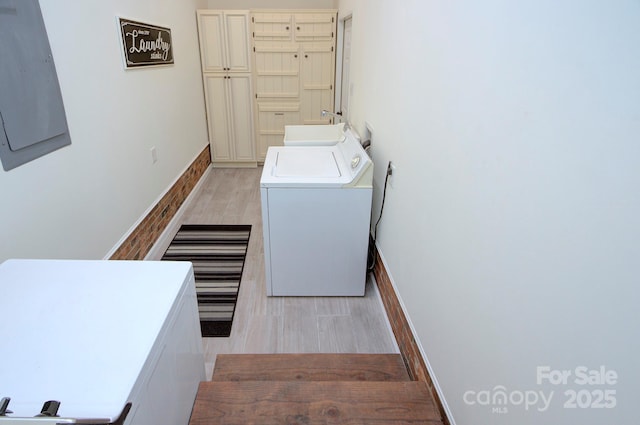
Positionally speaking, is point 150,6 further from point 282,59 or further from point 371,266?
point 371,266

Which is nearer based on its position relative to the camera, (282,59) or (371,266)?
(371,266)

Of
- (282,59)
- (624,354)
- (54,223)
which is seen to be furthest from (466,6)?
(282,59)

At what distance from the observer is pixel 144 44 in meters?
2.91

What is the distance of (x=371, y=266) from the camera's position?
9.14 feet

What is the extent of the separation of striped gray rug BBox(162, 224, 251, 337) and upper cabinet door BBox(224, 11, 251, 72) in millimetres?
2360

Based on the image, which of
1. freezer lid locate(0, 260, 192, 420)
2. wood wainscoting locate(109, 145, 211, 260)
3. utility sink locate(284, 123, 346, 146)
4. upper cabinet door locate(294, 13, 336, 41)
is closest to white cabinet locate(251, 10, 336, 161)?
upper cabinet door locate(294, 13, 336, 41)

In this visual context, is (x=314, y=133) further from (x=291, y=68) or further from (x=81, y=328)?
(x=81, y=328)

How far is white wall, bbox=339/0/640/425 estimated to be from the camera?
27.0 inches

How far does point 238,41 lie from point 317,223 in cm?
337

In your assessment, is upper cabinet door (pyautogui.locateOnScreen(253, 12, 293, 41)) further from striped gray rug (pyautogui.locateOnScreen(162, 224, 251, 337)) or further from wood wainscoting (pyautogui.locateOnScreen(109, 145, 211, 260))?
striped gray rug (pyautogui.locateOnScreen(162, 224, 251, 337))

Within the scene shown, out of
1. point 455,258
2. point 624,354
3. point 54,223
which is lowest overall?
point 54,223

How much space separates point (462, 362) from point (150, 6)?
3467 millimetres

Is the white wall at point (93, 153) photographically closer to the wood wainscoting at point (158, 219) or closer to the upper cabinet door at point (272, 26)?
the wood wainscoting at point (158, 219)

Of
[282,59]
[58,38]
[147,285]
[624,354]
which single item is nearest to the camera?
[624,354]
